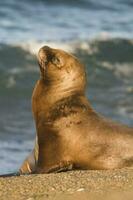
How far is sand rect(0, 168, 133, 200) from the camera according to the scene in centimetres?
581

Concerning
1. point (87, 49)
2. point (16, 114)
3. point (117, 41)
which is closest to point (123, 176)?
point (16, 114)

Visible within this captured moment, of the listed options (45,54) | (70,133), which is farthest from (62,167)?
(45,54)

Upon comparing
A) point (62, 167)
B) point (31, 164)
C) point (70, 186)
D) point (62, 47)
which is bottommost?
point (70, 186)

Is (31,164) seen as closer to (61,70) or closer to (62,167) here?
(62,167)

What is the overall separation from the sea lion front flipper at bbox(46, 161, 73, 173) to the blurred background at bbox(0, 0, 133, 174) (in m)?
1.79

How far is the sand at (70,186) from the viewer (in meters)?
5.81

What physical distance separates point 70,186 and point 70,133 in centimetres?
116

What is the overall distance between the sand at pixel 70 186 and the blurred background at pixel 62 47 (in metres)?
2.38

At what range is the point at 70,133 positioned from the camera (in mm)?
7254

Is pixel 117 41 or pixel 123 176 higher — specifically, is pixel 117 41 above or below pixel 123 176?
above

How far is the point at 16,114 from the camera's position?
12.3 metres

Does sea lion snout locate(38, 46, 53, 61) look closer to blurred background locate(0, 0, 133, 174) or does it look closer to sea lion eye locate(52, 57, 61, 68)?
sea lion eye locate(52, 57, 61, 68)

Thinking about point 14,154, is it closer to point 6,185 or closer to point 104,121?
point 104,121

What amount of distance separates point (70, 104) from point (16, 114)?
4.87 m
